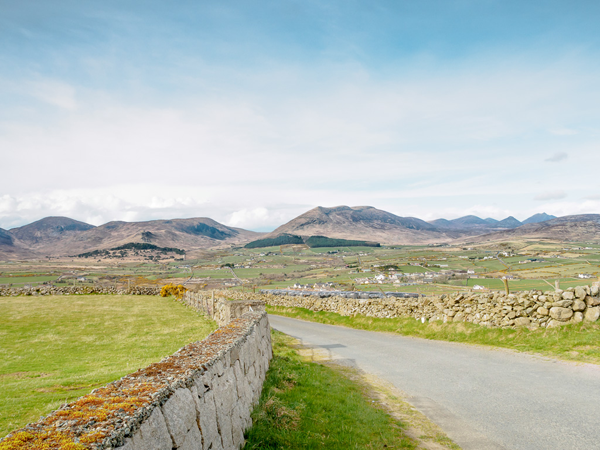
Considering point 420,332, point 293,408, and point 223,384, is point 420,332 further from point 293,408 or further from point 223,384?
point 223,384

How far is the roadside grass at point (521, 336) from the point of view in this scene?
12156 mm

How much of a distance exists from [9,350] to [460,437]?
15.5m

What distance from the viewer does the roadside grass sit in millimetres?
12156

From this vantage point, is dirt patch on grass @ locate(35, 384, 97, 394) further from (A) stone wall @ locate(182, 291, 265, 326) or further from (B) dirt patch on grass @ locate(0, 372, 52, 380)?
(A) stone wall @ locate(182, 291, 265, 326)

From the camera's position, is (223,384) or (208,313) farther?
(208,313)

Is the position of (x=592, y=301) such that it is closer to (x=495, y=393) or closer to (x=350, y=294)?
(x=495, y=393)

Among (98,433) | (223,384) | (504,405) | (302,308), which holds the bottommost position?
(302,308)

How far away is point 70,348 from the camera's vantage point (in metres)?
14.1

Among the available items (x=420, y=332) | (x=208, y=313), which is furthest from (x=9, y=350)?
(x=420, y=332)

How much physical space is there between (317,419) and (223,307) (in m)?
11.7

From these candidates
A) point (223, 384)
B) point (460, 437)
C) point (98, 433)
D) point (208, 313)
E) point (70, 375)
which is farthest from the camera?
point (208, 313)

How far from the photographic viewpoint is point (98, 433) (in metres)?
2.82

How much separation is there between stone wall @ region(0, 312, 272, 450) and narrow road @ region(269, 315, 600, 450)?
15.0ft

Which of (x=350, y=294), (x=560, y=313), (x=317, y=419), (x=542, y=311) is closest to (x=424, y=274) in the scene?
(x=350, y=294)
